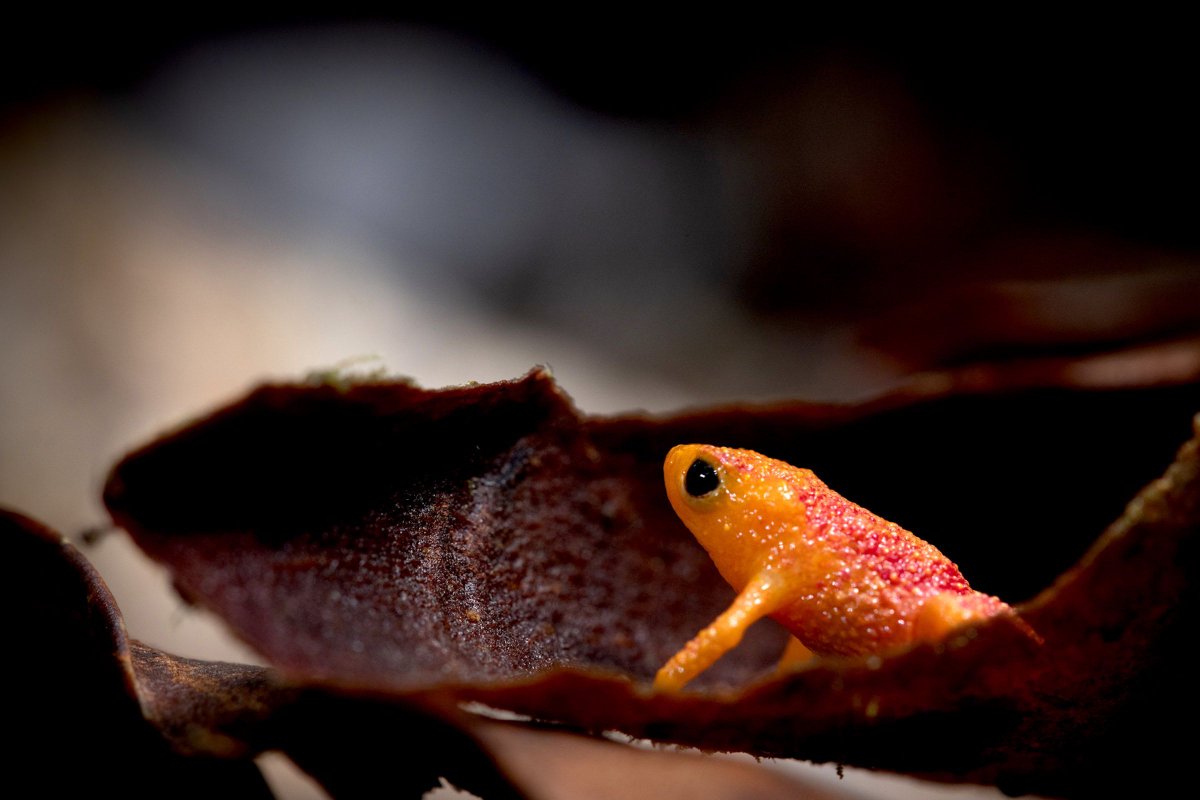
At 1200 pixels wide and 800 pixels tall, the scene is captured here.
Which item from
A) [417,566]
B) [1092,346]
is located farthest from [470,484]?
[1092,346]

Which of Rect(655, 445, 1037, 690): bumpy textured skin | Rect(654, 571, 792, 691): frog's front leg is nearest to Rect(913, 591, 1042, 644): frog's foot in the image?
Rect(655, 445, 1037, 690): bumpy textured skin

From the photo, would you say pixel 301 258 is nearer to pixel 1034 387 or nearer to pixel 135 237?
pixel 135 237

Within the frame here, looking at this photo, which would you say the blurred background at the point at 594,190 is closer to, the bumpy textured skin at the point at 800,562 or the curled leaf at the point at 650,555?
the curled leaf at the point at 650,555

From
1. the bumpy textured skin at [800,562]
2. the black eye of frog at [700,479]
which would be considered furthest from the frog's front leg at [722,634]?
the black eye of frog at [700,479]

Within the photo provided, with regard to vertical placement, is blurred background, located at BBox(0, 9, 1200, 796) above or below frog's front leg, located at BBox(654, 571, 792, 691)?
above

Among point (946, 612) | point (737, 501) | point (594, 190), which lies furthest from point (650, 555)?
point (594, 190)

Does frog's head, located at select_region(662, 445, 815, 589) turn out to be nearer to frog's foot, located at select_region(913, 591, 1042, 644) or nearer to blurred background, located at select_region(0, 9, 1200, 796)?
frog's foot, located at select_region(913, 591, 1042, 644)

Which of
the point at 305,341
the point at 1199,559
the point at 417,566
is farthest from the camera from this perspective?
the point at 305,341
